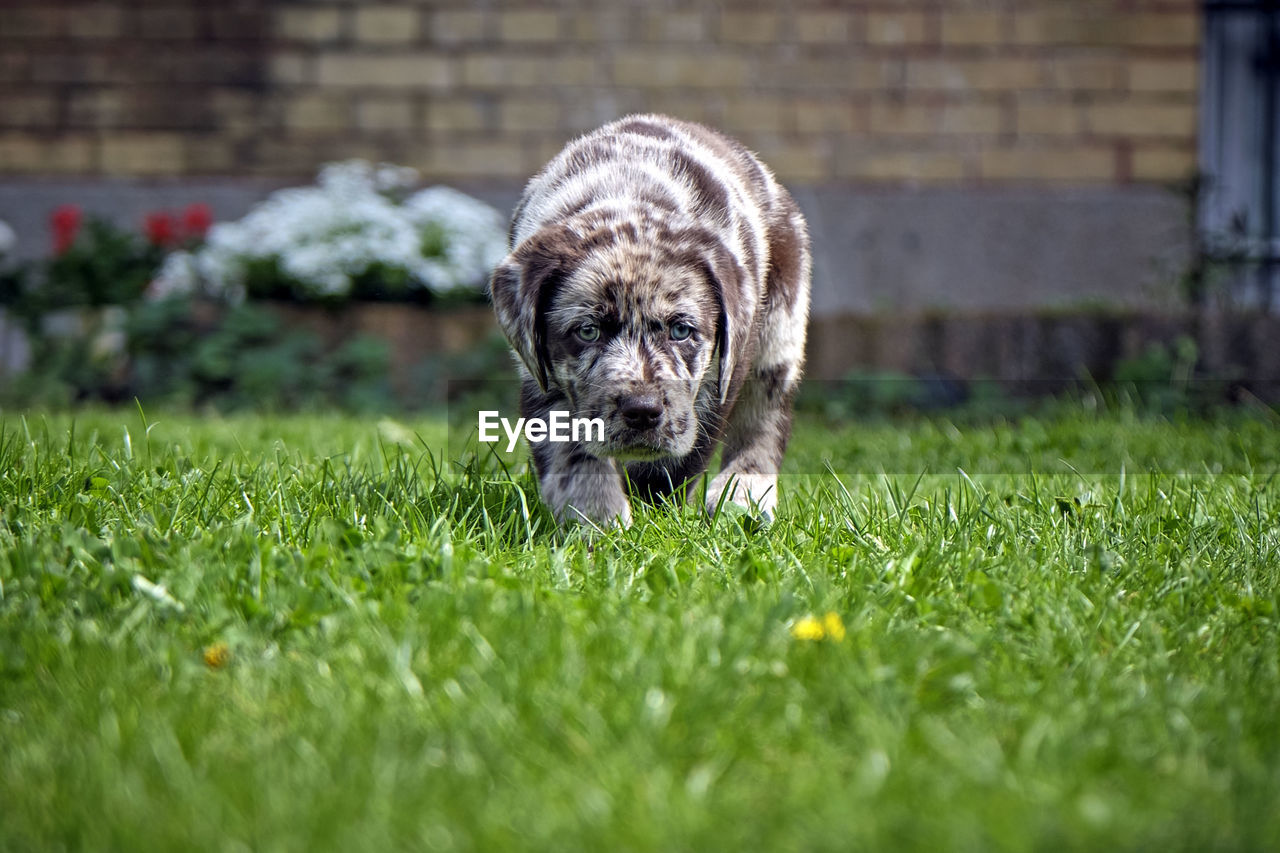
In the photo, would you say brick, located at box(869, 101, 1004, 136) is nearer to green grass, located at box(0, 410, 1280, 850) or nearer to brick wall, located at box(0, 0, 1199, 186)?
brick wall, located at box(0, 0, 1199, 186)

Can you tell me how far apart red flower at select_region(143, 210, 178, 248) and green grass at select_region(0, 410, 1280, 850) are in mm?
4114

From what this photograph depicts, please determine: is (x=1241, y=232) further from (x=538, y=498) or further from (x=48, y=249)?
(x=48, y=249)

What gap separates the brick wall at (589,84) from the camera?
7.05 m

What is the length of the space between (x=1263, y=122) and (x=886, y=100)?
2.50 meters

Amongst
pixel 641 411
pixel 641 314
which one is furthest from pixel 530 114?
pixel 641 411

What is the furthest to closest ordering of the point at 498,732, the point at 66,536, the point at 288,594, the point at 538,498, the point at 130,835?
1. the point at 538,498
2. the point at 66,536
3. the point at 288,594
4. the point at 498,732
5. the point at 130,835

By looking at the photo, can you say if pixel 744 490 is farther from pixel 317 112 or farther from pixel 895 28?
pixel 317 112

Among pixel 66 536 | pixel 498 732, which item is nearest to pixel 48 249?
pixel 66 536

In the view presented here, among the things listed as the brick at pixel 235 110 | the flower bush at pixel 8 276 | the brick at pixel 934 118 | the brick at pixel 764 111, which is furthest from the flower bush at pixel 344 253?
the brick at pixel 934 118

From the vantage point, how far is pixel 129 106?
722 centimetres

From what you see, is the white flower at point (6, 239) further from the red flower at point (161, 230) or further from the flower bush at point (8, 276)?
the red flower at point (161, 230)

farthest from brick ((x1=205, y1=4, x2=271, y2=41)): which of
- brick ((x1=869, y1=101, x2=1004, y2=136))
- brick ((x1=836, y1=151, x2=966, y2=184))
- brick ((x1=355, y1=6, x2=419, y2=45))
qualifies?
brick ((x1=869, y1=101, x2=1004, y2=136))

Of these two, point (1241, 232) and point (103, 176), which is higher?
point (103, 176)

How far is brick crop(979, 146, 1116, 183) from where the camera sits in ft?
23.3
